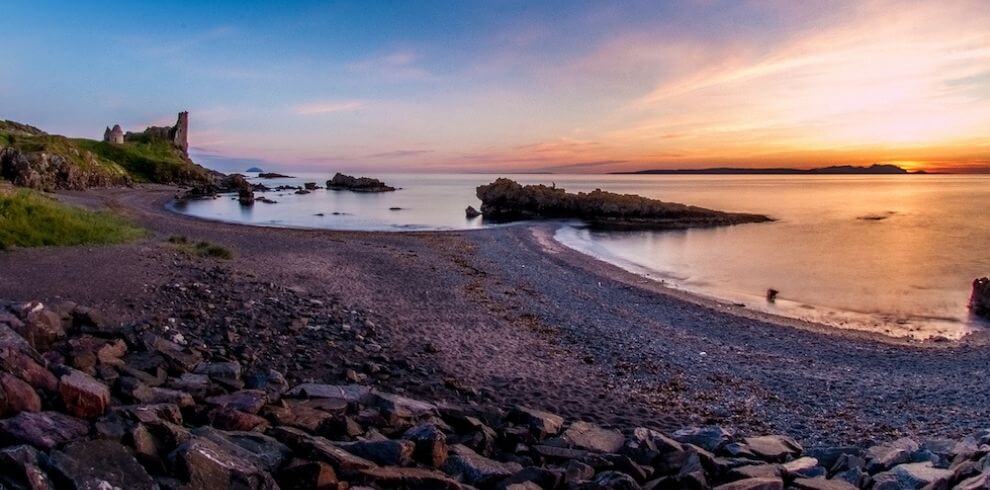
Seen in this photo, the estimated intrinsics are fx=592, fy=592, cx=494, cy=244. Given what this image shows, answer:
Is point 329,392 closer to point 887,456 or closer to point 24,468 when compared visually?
point 24,468

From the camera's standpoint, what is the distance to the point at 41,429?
5230 millimetres

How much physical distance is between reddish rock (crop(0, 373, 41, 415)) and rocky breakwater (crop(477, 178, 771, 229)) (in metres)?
55.7

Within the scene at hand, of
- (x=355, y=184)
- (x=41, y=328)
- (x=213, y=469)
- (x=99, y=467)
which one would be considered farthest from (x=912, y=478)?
(x=355, y=184)

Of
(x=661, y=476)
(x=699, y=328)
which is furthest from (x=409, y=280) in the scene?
(x=661, y=476)

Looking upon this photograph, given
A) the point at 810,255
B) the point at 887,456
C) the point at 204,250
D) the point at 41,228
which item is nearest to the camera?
the point at 887,456

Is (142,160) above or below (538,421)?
above

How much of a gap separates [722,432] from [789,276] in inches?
1111

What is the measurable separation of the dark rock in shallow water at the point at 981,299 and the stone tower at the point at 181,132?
122m

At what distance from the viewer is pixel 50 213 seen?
60.4 feet

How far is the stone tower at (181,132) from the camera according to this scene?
11475 cm

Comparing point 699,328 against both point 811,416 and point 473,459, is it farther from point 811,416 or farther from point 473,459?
point 473,459

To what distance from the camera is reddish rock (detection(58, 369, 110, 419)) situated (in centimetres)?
582

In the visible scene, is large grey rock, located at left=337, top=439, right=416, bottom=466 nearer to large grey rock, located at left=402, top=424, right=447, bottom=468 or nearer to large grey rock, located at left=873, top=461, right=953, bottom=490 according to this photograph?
large grey rock, located at left=402, top=424, right=447, bottom=468

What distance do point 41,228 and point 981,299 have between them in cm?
3376
